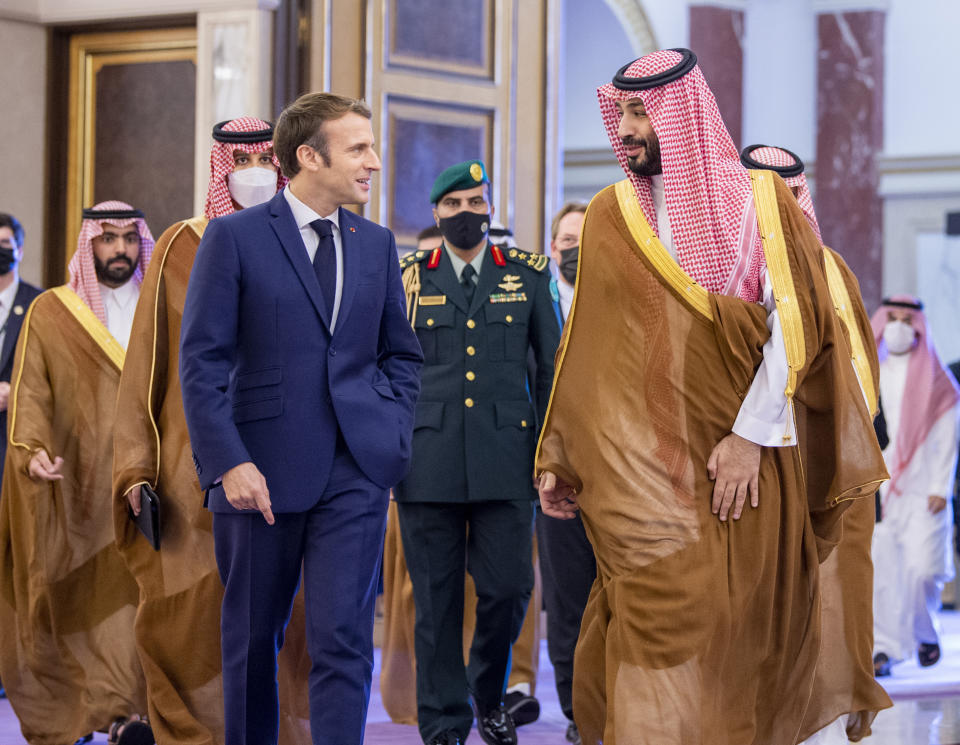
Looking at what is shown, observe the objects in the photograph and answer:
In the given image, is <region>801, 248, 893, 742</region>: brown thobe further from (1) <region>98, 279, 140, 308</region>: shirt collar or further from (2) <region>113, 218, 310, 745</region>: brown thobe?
(1) <region>98, 279, 140, 308</region>: shirt collar

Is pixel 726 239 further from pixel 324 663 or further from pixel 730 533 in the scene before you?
pixel 324 663

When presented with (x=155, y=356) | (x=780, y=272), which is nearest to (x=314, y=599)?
(x=155, y=356)

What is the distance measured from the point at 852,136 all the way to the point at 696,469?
883 centimetres

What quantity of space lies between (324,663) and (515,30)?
4.71 metres

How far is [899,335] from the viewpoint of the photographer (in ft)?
25.8

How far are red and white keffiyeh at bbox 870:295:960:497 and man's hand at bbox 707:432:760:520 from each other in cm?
456

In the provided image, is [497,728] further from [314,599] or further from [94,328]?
[94,328]

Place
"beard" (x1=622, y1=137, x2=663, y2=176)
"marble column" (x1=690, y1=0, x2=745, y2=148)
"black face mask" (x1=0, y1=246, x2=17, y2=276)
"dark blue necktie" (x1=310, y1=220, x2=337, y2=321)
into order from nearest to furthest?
"dark blue necktie" (x1=310, y1=220, x2=337, y2=321)
"beard" (x1=622, y1=137, x2=663, y2=176)
"black face mask" (x1=0, y1=246, x2=17, y2=276)
"marble column" (x1=690, y1=0, x2=745, y2=148)

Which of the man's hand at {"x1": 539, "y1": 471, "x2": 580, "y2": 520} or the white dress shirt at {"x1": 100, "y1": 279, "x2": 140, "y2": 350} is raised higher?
the white dress shirt at {"x1": 100, "y1": 279, "x2": 140, "y2": 350}

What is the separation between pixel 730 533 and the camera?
345cm

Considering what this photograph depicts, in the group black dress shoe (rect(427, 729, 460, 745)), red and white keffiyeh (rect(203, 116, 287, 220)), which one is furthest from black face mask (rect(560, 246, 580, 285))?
black dress shoe (rect(427, 729, 460, 745))

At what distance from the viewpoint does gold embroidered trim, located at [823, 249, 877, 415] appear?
466cm

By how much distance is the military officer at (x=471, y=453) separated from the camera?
4.66 meters

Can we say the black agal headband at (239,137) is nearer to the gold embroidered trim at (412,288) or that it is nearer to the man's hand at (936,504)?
the gold embroidered trim at (412,288)
